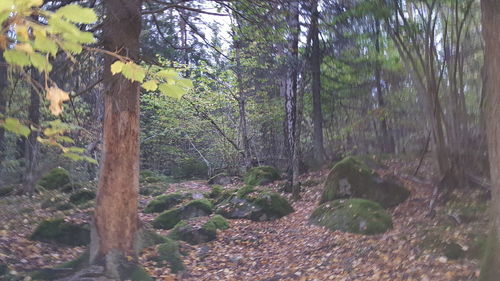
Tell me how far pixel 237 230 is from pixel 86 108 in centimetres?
948

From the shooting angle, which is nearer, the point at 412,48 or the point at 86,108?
the point at 412,48

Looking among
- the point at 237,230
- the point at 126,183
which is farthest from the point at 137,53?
the point at 237,230

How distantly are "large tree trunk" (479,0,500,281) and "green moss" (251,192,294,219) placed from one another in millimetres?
7092

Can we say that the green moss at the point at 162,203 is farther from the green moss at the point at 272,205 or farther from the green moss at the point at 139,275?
the green moss at the point at 139,275

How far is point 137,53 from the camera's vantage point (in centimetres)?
709

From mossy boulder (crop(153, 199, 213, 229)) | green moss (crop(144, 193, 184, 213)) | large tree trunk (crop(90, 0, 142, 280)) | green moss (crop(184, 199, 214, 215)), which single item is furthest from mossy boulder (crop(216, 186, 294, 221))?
large tree trunk (crop(90, 0, 142, 280))

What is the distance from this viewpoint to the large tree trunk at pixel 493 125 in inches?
188

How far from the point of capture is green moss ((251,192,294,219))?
38.3ft

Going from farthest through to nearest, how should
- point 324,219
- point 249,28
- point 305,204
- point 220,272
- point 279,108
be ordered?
point 279,108 → point 305,204 → point 324,219 → point 249,28 → point 220,272

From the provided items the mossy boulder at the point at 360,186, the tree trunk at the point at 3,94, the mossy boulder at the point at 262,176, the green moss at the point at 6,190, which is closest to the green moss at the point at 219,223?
the mossy boulder at the point at 360,186

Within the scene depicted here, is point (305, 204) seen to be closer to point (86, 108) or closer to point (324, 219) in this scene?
point (324, 219)

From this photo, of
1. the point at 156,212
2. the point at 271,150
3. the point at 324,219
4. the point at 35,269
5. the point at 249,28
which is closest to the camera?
the point at 35,269

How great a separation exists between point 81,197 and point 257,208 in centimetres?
561

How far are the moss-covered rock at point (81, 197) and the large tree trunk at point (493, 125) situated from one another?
11.3m
